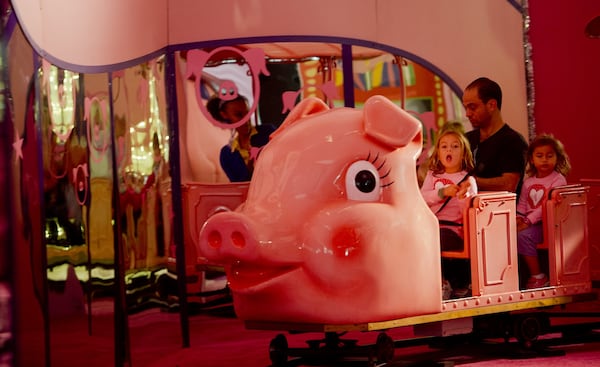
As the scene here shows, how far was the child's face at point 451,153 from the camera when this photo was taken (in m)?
4.69

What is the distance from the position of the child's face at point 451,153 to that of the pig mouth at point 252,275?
49.9 inches

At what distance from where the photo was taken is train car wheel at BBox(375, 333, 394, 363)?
418 centimetres

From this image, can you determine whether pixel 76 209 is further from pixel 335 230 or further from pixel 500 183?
pixel 500 183

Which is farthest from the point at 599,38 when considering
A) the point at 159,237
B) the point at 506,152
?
the point at 159,237

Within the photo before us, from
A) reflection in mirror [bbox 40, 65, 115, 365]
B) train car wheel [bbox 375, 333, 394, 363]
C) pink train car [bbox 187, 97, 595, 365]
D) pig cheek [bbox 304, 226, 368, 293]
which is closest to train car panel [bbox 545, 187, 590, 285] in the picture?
pink train car [bbox 187, 97, 595, 365]

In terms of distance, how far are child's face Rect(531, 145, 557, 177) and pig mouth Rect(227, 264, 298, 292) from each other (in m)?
1.87

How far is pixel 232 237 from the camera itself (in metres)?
3.70

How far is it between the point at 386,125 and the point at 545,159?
145 cm

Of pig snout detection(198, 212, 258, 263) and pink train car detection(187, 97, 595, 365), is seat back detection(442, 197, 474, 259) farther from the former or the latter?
pig snout detection(198, 212, 258, 263)

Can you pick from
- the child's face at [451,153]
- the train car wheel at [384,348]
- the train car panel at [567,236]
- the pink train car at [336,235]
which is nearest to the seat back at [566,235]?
the train car panel at [567,236]

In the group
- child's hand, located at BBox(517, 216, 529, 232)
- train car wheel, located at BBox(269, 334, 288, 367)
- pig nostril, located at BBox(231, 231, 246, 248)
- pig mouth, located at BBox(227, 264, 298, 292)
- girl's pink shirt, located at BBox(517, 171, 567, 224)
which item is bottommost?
train car wheel, located at BBox(269, 334, 288, 367)

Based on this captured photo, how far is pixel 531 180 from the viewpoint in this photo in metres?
5.08

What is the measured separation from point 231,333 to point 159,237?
0.86 metres

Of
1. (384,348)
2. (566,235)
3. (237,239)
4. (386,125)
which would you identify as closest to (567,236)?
(566,235)
